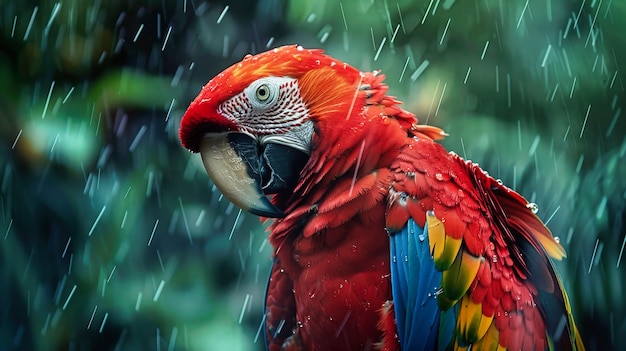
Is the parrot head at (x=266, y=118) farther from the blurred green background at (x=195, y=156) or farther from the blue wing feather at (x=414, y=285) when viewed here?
the blurred green background at (x=195, y=156)

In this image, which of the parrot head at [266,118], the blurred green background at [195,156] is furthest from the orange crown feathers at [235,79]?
the blurred green background at [195,156]

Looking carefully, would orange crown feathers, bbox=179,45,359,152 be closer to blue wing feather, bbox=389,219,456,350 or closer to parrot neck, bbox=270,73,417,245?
parrot neck, bbox=270,73,417,245

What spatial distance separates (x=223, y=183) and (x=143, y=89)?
0.68 meters

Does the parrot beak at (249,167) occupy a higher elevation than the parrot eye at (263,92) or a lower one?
lower

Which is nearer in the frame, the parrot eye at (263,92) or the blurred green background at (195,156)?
the parrot eye at (263,92)

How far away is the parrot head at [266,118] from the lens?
983mm

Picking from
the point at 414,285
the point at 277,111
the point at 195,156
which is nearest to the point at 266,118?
the point at 277,111

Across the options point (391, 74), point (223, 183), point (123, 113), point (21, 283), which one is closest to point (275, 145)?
point (223, 183)

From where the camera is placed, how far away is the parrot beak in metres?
0.99

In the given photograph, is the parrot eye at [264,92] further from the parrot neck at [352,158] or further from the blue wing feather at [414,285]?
the blue wing feather at [414,285]

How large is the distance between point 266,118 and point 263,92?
4cm

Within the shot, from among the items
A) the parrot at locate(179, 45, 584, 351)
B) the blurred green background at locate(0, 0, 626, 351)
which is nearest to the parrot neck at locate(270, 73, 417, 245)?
the parrot at locate(179, 45, 584, 351)

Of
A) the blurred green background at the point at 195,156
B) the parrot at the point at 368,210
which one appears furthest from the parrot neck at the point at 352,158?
the blurred green background at the point at 195,156

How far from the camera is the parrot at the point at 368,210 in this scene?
97cm
